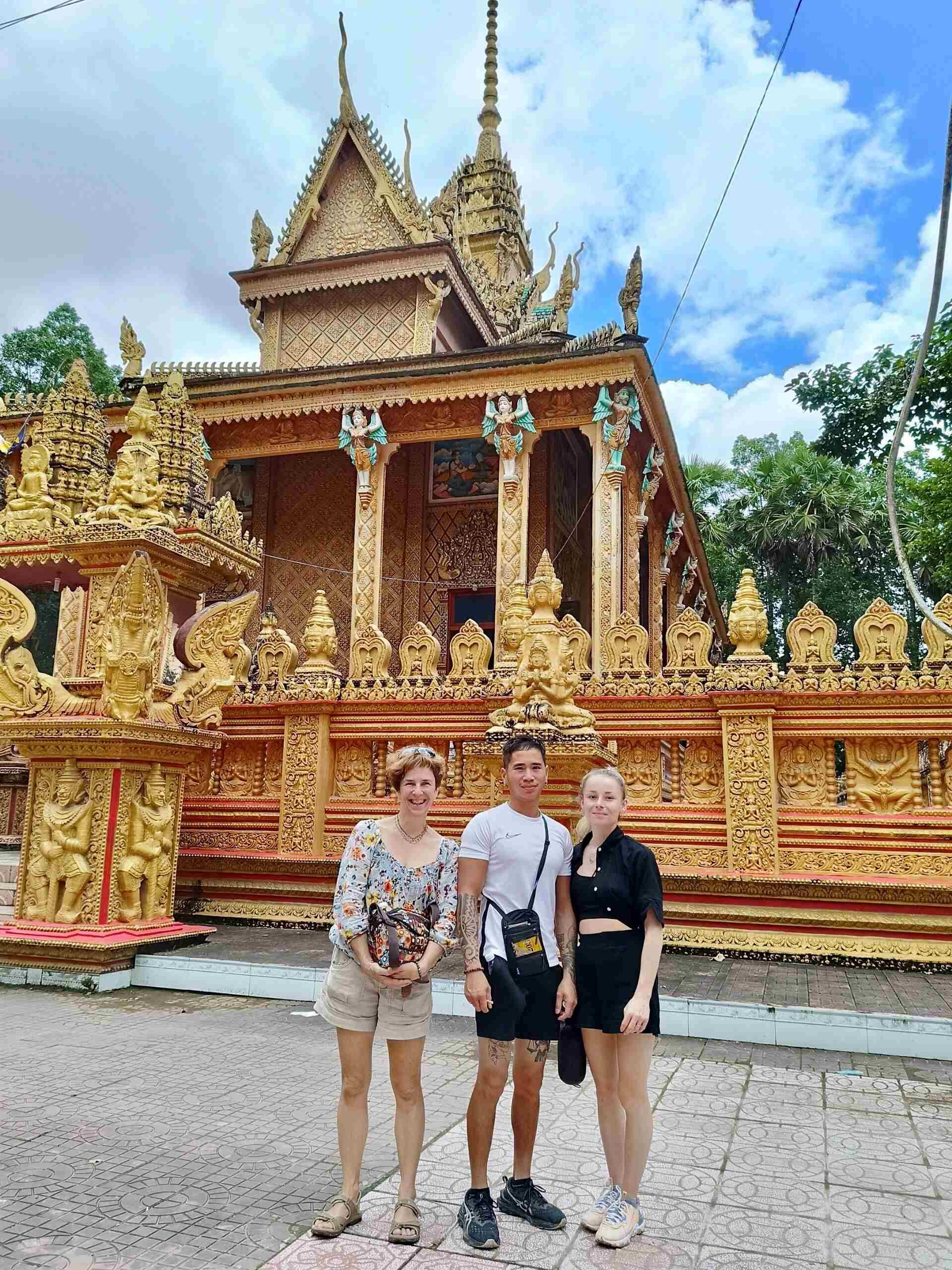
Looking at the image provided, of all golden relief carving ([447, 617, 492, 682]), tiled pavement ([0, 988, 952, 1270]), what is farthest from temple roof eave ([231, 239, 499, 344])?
tiled pavement ([0, 988, 952, 1270])

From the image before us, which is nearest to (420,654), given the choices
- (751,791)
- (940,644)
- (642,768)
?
(642,768)

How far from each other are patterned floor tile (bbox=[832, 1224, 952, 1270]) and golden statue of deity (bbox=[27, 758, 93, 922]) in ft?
17.2

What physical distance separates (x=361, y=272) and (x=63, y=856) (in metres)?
13.9

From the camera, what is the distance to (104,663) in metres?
6.70

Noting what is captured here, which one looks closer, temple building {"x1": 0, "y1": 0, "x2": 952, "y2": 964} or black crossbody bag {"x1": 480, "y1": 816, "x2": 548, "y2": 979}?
black crossbody bag {"x1": 480, "y1": 816, "x2": 548, "y2": 979}

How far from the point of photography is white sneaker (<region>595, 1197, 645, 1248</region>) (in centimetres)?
270

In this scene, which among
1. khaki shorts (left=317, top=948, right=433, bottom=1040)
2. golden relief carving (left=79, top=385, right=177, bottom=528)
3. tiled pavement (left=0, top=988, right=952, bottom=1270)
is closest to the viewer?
tiled pavement (left=0, top=988, right=952, bottom=1270)

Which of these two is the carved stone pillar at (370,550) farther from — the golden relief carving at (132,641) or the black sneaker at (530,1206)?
the black sneaker at (530,1206)

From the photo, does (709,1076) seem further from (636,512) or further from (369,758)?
(636,512)

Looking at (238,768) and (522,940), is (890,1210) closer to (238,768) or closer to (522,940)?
(522,940)

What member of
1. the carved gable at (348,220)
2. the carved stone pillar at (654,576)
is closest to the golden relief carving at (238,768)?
the carved stone pillar at (654,576)

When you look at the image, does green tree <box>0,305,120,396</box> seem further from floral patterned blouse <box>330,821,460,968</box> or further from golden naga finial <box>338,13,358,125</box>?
floral patterned blouse <box>330,821,460,968</box>

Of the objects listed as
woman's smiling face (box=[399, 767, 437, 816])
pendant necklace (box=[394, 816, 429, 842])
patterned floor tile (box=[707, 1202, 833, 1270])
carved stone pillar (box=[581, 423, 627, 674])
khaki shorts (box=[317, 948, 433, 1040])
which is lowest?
patterned floor tile (box=[707, 1202, 833, 1270])

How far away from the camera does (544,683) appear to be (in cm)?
700
